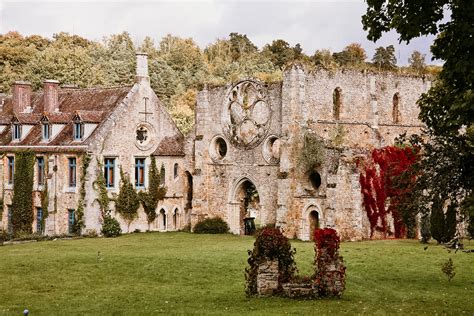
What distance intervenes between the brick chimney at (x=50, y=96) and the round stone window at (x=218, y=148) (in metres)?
10.3

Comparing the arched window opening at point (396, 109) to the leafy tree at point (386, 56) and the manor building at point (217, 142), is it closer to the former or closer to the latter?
the manor building at point (217, 142)

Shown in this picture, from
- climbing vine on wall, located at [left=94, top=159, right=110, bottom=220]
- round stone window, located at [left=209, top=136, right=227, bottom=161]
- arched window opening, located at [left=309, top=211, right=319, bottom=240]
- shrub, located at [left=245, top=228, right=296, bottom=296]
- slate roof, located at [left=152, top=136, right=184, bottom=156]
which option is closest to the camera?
shrub, located at [left=245, top=228, right=296, bottom=296]

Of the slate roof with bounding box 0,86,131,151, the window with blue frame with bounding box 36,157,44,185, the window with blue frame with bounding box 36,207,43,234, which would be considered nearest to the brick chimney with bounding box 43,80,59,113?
the slate roof with bounding box 0,86,131,151

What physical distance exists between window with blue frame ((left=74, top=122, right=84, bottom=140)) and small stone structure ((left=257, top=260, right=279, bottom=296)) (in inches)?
1005

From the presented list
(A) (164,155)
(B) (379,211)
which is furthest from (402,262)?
(A) (164,155)

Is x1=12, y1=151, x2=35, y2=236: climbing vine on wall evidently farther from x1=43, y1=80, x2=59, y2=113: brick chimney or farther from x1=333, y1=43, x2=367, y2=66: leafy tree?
x1=333, y1=43, x2=367, y2=66: leafy tree

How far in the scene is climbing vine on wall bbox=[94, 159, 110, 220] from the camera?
45.3 meters

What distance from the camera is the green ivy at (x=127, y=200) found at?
4627 centimetres

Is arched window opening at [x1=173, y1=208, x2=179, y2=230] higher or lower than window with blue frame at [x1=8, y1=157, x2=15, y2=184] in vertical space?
lower

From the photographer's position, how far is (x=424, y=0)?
18.0 meters

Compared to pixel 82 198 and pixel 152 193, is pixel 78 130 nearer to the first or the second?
pixel 82 198

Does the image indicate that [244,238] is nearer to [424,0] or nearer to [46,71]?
[424,0]

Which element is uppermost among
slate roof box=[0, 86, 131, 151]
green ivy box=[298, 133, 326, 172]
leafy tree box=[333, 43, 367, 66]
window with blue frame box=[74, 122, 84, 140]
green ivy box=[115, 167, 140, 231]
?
leafy tree box=[333, 43, 367, 66]

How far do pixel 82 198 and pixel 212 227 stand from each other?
7889 mm
